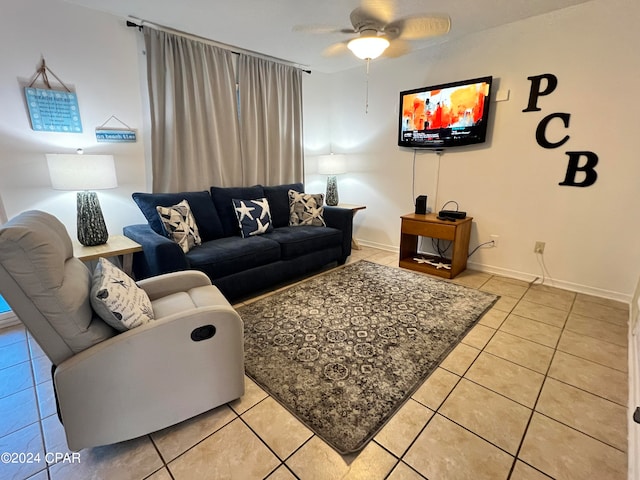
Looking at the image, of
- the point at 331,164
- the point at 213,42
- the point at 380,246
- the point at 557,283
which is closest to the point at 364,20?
the point at 213,42

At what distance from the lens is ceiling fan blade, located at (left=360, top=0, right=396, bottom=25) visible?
210 centimetres

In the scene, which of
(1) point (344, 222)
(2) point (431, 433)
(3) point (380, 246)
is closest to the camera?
(2) point (431, 433)

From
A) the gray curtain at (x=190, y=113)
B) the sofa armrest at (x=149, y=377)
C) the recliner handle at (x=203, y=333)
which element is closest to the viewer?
the sofa armrest at (x=149, y=377)

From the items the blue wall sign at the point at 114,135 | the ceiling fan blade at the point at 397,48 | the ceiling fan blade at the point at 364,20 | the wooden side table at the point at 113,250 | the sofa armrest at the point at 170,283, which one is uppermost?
the ceiling fan blade at the point at 364,20

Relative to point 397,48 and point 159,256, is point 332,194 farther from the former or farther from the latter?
point 159,256

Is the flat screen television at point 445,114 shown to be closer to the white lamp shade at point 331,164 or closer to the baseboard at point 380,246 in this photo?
the white lamp shade at point 331,164

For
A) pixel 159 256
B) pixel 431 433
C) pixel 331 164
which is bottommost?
Answer: pixel 431 433

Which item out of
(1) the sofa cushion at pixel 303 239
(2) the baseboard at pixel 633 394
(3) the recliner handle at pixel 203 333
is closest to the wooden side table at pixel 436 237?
(1) the sofa cushion at pixel 303 239

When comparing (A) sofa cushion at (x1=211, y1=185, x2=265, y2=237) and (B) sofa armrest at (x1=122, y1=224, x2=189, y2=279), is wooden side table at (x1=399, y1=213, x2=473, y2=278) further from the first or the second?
(B) sofa armrest at (x1=122, y1=224, x2=189, y2=279)

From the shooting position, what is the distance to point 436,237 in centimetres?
323

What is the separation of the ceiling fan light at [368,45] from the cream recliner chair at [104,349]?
2.12 meters

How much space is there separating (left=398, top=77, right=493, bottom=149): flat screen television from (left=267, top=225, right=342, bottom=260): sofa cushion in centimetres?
146

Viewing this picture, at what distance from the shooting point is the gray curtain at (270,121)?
3461mm

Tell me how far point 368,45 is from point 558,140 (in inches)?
75.9
